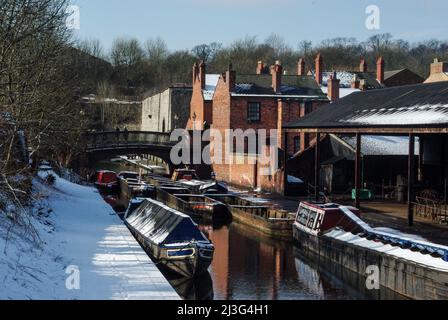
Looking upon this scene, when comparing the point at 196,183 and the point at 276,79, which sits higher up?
the point at 276,79

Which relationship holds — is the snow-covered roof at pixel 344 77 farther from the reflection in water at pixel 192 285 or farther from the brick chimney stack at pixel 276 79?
the reflection in water at pixel 192 285

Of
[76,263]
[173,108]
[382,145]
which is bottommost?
[76,263]

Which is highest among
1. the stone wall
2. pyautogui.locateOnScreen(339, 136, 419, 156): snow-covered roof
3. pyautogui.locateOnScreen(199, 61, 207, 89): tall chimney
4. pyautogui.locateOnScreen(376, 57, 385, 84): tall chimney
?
pyautogui.locateOnScreen(376, 57, 385, 84): tall chimney

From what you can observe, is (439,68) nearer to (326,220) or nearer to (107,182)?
(107,182)

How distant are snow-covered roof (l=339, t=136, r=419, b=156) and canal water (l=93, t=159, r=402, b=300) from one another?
13.9m

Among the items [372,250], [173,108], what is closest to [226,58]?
[173,108]

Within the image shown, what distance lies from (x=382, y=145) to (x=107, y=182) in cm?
2154

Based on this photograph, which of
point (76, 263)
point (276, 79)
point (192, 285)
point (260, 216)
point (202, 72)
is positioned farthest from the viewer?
point (202, 72)

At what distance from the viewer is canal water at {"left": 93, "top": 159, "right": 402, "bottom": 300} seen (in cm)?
1939

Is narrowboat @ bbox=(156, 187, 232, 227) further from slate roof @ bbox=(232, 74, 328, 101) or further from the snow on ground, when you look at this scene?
slate roof @ bbox=(232, 74, 328, 101)

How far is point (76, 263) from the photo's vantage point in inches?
712

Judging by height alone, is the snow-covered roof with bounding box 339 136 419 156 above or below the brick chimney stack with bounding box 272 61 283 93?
below

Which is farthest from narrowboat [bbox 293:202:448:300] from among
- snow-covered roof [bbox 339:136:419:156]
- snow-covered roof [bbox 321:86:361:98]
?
snow-covered roof [bbox 321:86:361:98]
